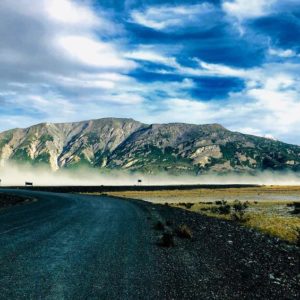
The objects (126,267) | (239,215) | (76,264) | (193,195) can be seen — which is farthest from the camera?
(193,195)

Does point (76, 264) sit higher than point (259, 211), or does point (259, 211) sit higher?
point (76, 264)

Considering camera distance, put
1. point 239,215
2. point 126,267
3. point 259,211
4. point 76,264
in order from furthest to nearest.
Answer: point 259,211, point 239,215, point 76,264, point 126,267

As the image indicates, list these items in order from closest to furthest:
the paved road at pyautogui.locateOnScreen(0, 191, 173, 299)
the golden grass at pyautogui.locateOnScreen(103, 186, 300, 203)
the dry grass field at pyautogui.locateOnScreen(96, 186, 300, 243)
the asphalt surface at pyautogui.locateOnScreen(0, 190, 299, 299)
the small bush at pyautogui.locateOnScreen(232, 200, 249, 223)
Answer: the paved road at pyautogui.locateOnScreen(0, 191, 173, 299)
the asphalt surface at pyautogui.locateOnScreen(0, 190, 299, 299)
the dry grass field at pyautogui.locateOnScreen(96, 186, 300, 243)
the small bush at pyautogui.locateOnScreen(232, 200, 249, 223)
the golden grass at pyautogui.locateOnScreen(103, 186, 300, 203)

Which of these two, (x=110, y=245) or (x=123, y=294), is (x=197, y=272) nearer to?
(x=123, y=294)

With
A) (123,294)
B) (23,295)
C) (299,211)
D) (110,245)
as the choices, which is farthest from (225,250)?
(299,211)

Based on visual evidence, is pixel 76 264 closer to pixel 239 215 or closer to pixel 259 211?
pixel 239 215

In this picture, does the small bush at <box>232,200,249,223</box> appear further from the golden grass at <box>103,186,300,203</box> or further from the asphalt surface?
the golden grass at <box>103,186,300,203</box>

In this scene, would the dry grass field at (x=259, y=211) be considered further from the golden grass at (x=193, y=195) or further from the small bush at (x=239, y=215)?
the golden grass at (x=193, y=195)

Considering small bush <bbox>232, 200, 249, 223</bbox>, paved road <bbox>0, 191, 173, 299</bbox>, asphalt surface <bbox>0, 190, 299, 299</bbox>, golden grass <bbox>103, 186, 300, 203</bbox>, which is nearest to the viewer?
paved road <bbox>0, 191, 173, 299</bbox>

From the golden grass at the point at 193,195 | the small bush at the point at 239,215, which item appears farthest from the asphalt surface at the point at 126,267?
the golden grass at the point at 193,195

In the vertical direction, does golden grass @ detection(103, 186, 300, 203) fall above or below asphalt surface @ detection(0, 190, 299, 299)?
below

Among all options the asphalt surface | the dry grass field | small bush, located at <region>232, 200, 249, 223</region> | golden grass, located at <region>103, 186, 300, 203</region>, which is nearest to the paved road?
the asphalt surface

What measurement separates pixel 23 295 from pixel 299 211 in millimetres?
39395

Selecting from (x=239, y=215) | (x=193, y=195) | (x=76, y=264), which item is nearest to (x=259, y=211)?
(x=239, y=215)
